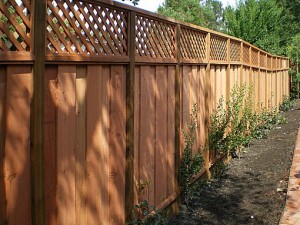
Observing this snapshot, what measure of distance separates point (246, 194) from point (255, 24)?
1894 centimetres

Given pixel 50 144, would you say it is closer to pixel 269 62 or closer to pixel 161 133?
pixel 161 133

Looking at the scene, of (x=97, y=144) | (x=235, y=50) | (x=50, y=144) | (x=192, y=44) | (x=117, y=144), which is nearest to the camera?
(x=50, y=144)

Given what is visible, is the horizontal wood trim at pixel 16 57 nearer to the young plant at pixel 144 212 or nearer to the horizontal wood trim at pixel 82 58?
the horizontal wood trim at pixel 82 58

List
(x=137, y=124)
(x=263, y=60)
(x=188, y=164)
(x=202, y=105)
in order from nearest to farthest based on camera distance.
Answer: (x=137, y=124) → (x=188, y=164) → (x=202, y=105) → (x=263, y=60)

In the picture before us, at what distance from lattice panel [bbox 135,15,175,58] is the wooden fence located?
11 mm

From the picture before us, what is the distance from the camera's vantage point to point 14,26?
205cm

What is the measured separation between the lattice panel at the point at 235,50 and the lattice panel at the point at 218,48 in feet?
2.03

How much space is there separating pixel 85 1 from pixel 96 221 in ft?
4.97

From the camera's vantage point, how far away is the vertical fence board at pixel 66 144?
2461mm

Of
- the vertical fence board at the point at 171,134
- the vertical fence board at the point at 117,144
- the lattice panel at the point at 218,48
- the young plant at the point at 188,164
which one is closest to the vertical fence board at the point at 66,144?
the vertical fence board at the point at 117,144

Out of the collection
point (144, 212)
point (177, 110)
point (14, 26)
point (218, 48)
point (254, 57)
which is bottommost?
point (144, 212)

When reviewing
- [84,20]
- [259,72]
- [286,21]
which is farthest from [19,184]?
[286,21]

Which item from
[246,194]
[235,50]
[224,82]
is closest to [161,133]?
[246,194]

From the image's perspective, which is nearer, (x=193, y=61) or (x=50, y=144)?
(x=50, y=144)
